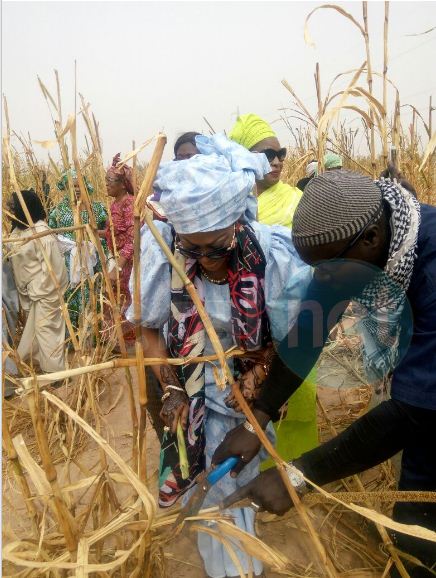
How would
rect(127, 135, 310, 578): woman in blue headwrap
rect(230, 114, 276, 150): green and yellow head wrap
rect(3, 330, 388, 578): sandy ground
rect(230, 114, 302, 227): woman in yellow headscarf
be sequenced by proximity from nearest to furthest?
1. rect(127, 135, 310, 578): woman in blue headwrap
2. rect(3, 330, 388, 578): sandy ground
3. rect(230, 114, 302, 227): woman in yellow headscarf
4. rect(230, 114, 276, 150): green and yellow head wrap

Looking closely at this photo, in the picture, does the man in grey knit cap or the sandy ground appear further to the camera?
the sandy ground

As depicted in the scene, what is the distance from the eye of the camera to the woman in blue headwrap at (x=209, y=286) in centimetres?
112

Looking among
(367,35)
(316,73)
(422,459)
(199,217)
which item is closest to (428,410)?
(422,459)

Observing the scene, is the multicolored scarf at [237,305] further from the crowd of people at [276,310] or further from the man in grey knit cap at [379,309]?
the man in grey knit cap at [379,309]

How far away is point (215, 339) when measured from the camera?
2.58ft

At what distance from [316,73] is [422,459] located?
4.69ft

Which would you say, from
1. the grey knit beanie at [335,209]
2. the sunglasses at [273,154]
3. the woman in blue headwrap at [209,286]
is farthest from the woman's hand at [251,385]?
the sunglasses at [273,154]

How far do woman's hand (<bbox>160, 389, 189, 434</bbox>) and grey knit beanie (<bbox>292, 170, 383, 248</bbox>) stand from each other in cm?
62

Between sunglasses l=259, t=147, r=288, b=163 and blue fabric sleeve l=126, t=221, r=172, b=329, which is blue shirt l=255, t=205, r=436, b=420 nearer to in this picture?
blue fabric sleeve l=126, t=221, r=172, b=329

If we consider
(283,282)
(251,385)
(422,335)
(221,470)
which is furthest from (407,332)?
(221,470)

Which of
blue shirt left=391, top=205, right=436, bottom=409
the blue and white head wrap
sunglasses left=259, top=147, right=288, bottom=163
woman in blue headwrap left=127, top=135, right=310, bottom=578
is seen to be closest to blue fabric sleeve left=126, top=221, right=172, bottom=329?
woman in blue headwrap left=127, top=135, right=310, bottom=578

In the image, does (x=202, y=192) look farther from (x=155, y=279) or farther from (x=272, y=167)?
(x=272, y=167)

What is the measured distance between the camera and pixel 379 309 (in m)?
1.16

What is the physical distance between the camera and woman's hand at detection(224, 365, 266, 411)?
132cm
